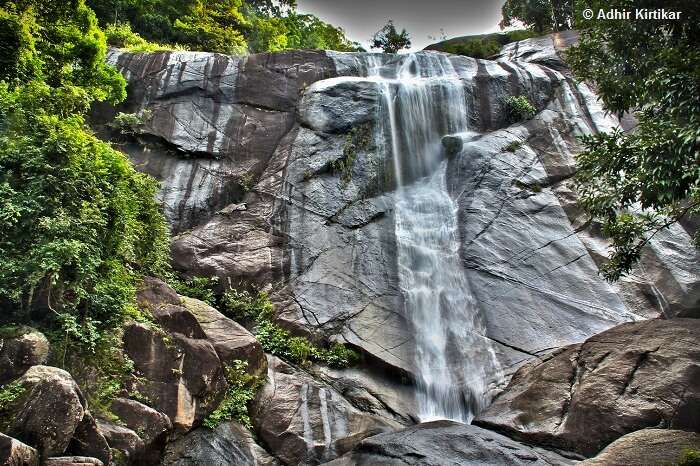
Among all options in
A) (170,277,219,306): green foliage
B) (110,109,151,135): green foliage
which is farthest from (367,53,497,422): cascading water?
(110,109,151,135): green foliage

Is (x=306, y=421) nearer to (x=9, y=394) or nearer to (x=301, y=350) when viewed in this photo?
(x=301, y=350)

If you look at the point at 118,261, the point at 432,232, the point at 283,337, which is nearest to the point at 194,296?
the point at 283,337

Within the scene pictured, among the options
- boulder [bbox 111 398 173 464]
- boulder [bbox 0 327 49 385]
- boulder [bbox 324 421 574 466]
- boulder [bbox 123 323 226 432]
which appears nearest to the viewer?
boulder [bbox 0 327 49 385]

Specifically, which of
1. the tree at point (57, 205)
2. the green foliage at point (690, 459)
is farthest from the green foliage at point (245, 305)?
the green foliage at point (690, 459)

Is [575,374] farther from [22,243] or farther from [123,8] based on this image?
[123,8]

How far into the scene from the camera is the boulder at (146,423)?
8078mm

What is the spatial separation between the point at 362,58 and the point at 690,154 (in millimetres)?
15305

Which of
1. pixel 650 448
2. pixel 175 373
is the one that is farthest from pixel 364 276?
pixel 650 448

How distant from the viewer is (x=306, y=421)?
10344mm

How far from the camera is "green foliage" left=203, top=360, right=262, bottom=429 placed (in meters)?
9.62

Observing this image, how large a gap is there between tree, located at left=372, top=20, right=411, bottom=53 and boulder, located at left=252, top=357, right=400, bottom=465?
844 inches

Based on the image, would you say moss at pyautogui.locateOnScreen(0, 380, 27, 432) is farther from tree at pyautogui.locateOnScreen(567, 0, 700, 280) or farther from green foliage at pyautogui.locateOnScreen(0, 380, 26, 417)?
tree at pyautogui.locateOnScreen(567, 0, 700, 280)

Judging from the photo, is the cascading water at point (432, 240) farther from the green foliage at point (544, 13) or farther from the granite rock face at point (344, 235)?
the green foliage at point (544, 13)

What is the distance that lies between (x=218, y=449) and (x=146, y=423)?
152 cm
